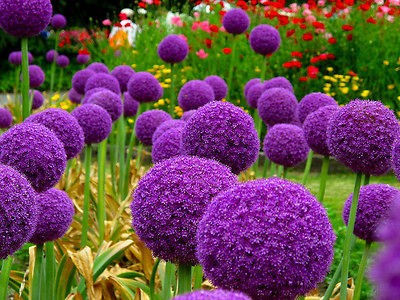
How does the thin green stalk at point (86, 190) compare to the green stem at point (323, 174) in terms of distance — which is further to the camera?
the thin green stalk at point (86, 190)

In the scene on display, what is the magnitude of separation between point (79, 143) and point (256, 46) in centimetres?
229

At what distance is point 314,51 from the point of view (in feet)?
30.7

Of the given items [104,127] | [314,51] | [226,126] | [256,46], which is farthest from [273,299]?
[314,51]

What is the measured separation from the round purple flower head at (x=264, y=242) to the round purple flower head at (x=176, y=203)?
0.23 meters

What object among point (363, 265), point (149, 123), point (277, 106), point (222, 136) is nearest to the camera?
point (222, 136)

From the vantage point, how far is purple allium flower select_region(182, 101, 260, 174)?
191cm

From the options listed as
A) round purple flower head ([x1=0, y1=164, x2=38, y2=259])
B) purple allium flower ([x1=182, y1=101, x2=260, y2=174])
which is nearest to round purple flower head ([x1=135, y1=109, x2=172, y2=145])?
purple allium flower ([x1=182, y1=101, x2=260, y2=174])

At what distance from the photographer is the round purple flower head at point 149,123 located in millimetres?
3715

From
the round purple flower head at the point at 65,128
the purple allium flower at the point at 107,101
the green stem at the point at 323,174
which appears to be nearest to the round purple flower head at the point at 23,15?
the round purple flower head at the point at 65,128

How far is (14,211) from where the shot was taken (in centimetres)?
137

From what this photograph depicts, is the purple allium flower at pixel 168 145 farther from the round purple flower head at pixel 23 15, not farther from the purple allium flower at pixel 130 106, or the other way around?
the purple allium flower at pixel 130 106

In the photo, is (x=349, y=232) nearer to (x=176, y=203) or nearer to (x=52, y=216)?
(x=176, y=203)

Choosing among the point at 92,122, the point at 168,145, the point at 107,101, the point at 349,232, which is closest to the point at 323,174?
the point at 168,145

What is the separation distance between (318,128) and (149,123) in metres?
1.43
